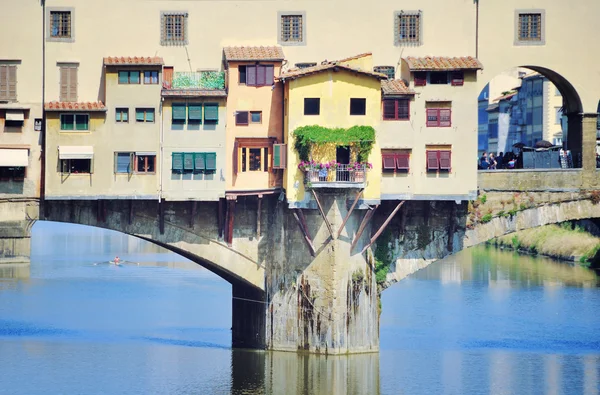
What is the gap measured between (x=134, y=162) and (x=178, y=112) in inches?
97.0

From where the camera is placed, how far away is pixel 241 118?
46781mm

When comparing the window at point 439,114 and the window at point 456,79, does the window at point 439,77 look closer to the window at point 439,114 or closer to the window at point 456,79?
the window at point 456,79

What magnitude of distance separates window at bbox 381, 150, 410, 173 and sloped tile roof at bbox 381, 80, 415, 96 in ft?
7.17

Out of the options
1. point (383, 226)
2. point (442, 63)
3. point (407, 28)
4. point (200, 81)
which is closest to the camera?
point (383, 226)

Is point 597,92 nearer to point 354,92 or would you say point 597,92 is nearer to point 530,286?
point 354,92

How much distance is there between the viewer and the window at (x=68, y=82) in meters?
46.8

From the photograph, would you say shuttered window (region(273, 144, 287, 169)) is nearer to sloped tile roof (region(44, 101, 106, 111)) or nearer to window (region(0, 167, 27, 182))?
sloped tile roof (region(44, 101, 106, 111))

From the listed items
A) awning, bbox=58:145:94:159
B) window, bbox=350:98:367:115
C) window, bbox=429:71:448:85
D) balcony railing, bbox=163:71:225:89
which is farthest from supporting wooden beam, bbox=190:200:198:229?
window, bbox=429:71:448:85

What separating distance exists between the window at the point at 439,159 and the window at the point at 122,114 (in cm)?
1126

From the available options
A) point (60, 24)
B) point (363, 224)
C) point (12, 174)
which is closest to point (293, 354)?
point (363, 224)

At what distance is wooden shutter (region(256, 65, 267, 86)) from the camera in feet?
153

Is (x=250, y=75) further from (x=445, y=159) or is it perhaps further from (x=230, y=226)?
(x=445, y=159)

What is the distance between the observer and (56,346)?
50.5 metres

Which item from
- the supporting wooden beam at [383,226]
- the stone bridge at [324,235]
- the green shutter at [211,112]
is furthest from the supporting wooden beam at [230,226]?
the supporting wooden beam at [383,226]
